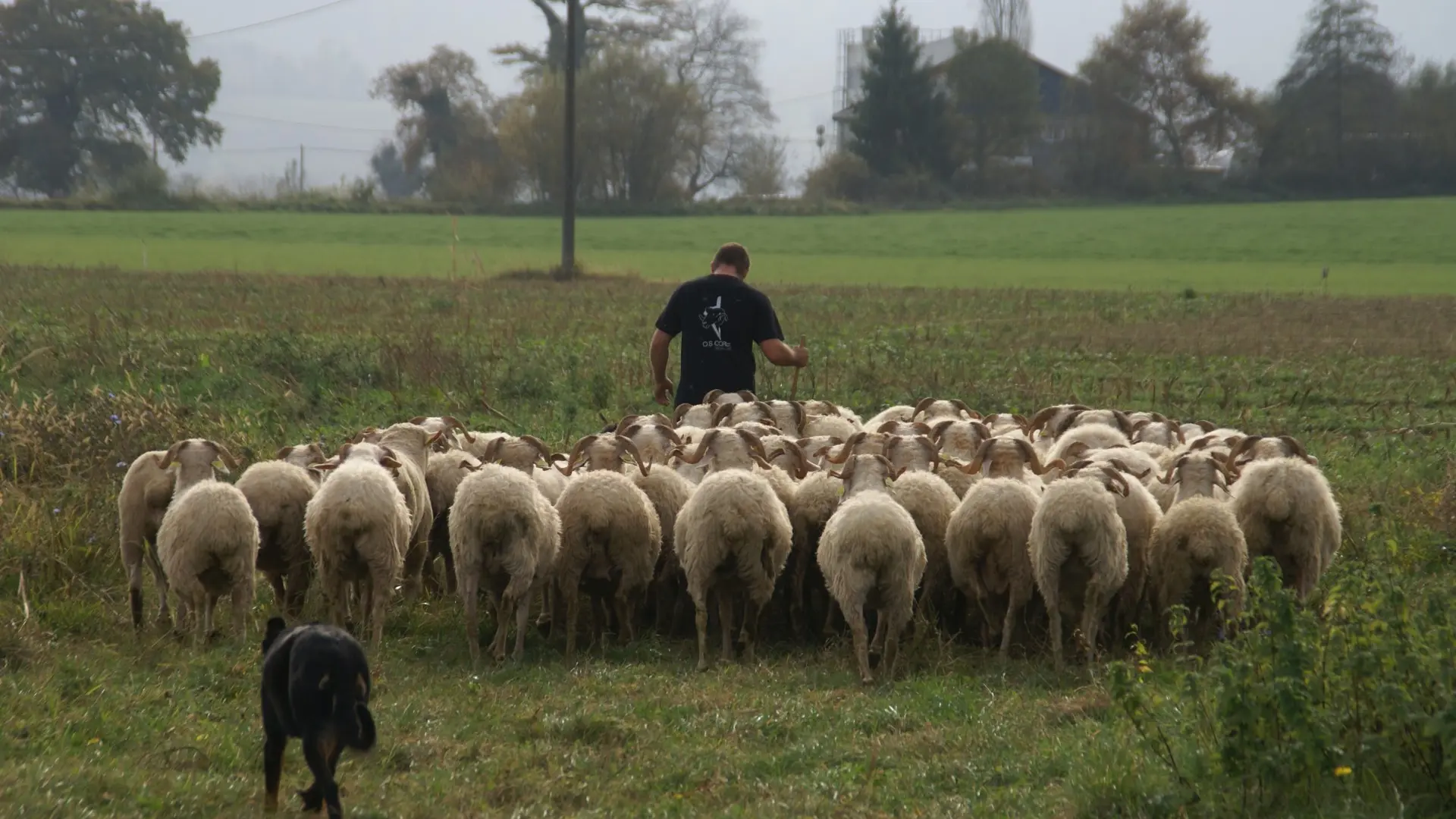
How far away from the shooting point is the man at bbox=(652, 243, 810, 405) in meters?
12.5

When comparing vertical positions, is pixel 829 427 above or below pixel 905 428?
below

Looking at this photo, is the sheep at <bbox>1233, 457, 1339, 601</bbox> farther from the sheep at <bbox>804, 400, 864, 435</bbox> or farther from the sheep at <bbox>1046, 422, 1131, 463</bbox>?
the sheep at <bbox>804, 400, 864, 435</bbox>

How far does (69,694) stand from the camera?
772 centimetres

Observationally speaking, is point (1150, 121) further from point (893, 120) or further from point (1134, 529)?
point (1134, 529)

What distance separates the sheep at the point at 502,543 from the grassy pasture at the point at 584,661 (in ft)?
1.09

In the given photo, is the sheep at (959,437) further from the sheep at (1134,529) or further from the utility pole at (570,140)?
the utility pole at (570,140)

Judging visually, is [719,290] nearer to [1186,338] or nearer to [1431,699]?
[1431,699]

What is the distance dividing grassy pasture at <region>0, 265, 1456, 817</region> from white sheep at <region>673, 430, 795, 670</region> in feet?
1.11

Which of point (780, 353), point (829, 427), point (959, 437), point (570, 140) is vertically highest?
point (570, 140)

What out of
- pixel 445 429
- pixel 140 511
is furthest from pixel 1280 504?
pixel 140 511

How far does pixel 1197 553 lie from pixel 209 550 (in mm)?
5393

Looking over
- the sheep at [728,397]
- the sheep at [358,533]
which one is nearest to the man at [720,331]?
Result: the sheep at [728,397]

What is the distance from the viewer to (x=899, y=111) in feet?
235

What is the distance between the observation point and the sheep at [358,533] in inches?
343
